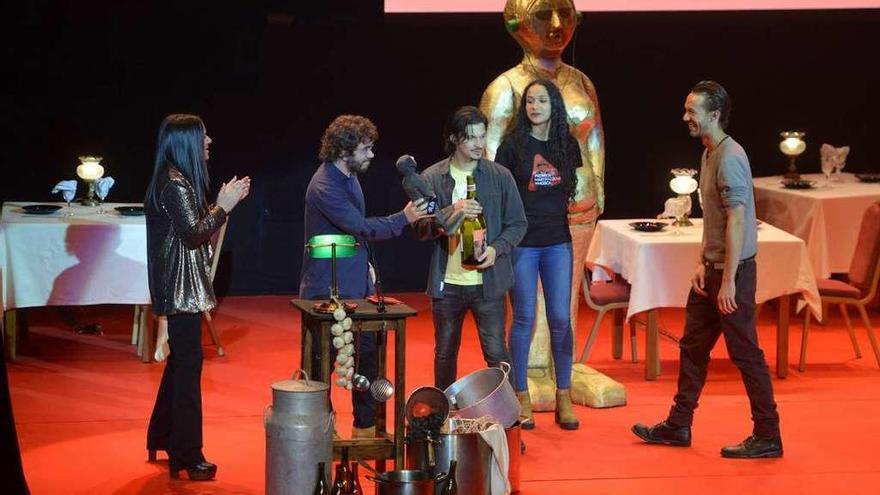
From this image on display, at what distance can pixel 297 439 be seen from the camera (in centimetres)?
452

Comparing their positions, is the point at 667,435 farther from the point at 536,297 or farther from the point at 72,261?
the point at 72,261

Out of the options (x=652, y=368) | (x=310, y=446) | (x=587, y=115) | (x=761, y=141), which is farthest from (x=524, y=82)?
(x=761, y=141)

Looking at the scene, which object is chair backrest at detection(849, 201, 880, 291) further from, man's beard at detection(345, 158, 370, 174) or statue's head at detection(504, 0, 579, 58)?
man's beard at detection(345, 158, 370, 174)

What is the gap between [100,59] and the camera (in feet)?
29.5

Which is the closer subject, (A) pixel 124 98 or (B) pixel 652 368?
(B) pixel 652 368

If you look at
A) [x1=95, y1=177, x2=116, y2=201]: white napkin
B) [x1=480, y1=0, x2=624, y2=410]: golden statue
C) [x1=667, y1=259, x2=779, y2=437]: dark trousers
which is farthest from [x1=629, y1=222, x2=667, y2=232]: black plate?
[x1=95, y1=177, x2=116, y2=201]: white napkin

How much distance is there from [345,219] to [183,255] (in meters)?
0.65

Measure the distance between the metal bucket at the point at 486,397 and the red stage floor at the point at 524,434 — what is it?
36 centimetres

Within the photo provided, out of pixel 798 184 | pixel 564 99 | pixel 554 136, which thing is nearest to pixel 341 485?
pixel 554 136

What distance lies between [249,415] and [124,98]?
11.3 feet

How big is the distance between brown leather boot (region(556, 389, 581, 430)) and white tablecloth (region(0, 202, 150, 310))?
2390 mm

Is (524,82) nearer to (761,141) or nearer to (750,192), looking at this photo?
(750,192)

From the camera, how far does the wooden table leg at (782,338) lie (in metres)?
7.13

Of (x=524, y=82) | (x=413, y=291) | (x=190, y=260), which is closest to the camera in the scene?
(x=190, y=260)
